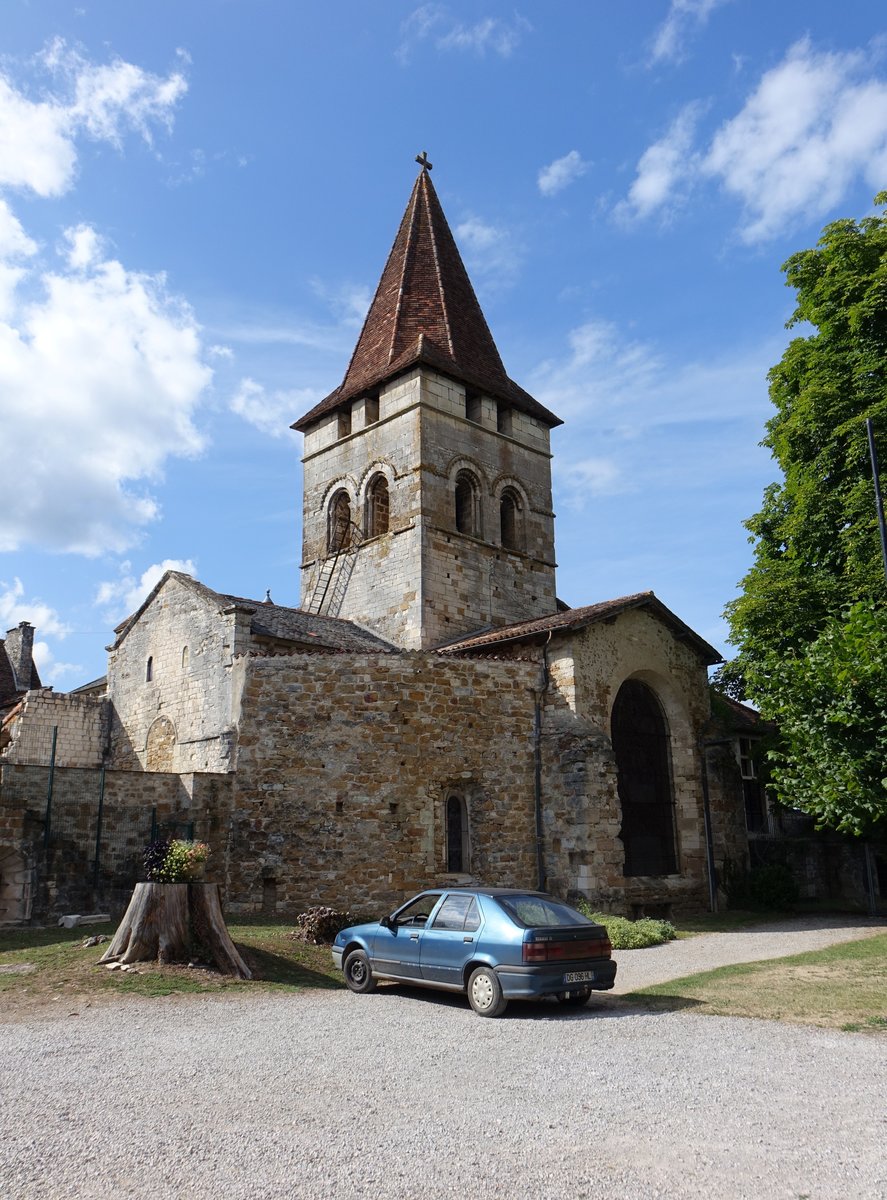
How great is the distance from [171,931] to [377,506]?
1621cm

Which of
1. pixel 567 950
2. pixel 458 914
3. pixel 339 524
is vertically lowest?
pixel 567 950

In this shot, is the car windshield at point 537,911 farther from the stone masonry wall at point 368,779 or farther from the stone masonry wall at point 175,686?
the stone masonry wall at point 175,686

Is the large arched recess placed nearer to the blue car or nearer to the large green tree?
the large green tree

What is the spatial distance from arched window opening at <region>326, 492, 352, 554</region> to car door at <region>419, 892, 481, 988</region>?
17045 millimetres

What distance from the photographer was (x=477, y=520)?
2561cm

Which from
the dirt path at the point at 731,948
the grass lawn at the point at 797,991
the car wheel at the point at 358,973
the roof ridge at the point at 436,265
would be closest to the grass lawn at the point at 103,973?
the car wheel at the point at 358,973

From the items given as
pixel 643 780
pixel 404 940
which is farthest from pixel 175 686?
pixel 404 940

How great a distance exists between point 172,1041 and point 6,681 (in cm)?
2709

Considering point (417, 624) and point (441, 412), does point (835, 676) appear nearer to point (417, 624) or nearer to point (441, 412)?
point (417, 624)

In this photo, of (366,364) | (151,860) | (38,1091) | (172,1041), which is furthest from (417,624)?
(38,1091)

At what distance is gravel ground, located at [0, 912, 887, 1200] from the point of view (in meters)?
4.71

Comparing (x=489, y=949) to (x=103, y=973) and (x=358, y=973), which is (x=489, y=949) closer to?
(x=358, y=973)

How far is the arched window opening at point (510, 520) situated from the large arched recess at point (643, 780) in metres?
7.39

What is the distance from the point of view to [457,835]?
17656mm
